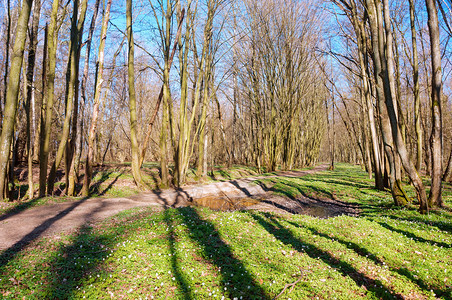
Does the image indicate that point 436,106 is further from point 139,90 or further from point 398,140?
point 139,90

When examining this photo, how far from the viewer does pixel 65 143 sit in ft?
36.6

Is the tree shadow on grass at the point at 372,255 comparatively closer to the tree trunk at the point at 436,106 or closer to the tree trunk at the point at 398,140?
the tree trunk at the point at 398,140

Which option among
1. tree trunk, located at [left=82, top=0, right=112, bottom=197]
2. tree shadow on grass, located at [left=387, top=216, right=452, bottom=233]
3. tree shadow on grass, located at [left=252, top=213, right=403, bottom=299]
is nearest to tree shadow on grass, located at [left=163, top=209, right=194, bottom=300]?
tree shadow on grass, located at [left=252, top=213, right=403, bottom=299]

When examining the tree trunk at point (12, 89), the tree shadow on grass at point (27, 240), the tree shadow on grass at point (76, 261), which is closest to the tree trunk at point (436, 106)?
the tree shadow on grass at point (76, 261)

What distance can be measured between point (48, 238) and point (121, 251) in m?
1.96

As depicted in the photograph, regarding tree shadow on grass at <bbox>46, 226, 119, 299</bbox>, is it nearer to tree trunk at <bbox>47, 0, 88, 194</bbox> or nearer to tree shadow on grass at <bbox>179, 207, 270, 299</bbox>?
tree shadow on grass at <bbox>179, 207, 270, 299</bbox>

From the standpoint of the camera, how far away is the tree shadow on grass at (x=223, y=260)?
405 cm

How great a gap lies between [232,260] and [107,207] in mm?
6438

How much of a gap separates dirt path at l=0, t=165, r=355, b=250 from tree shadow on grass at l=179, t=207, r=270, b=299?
3187 millimetres

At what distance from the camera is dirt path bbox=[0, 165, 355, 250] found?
637 cm

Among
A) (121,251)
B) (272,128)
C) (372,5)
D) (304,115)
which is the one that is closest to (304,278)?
(121,251)

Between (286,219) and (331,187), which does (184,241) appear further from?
(331,187)

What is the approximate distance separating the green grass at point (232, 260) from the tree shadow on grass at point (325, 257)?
2 cm

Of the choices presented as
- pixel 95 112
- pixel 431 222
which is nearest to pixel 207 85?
pixel 95 112
